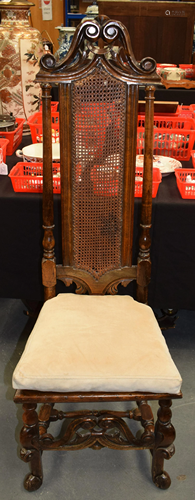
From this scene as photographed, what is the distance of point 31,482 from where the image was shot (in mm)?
1199

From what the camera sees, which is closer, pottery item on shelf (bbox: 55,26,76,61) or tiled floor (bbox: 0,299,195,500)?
tiled floor (bbox: 0,299,195,500)

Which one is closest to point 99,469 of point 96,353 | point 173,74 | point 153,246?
point 96,353

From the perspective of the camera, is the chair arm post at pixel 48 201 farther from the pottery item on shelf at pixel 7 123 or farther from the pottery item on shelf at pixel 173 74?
the pottery item on shelf at pixel 173 74

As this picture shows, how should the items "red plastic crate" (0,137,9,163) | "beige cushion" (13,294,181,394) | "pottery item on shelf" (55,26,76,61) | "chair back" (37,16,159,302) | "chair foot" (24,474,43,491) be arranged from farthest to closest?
"pottery item on shelf" (55,26,76,61) → "red plastic crate" (0,137,9,163) → "chair foot" (24,474,43,491) → "chair back" (37,16,159,302) → "beige cushion" (13,294,181,394)

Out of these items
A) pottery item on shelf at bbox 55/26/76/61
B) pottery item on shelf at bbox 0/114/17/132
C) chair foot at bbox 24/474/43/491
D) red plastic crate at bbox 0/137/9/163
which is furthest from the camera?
pottery item on shelf at bbox 55/26/76/61

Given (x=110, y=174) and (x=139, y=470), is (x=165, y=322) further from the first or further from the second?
(x=110, y=174)

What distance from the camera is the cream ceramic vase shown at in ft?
6.04

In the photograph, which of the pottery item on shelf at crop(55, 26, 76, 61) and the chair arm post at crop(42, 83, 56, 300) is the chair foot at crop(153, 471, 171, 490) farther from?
the pottery item on shelf at crop(55, 26, 76, 61)

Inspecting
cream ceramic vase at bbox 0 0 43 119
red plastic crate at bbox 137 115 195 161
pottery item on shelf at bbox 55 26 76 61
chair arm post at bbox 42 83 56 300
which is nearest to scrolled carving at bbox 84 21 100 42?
chair arm post at bbox 42 83 56 300

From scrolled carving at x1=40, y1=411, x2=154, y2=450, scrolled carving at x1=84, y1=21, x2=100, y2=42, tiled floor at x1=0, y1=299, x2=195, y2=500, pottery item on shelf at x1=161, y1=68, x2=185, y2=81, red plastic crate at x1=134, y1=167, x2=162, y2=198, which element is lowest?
tiled floor at x1=0, y1=299, x2=195, y2=500

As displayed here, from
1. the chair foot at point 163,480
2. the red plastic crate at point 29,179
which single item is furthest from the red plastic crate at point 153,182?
the chair foot at point 163,480

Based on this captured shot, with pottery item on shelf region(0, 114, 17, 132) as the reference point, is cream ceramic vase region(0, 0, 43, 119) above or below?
above

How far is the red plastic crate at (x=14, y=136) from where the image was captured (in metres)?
1.78

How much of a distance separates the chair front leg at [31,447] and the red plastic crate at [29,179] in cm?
72
